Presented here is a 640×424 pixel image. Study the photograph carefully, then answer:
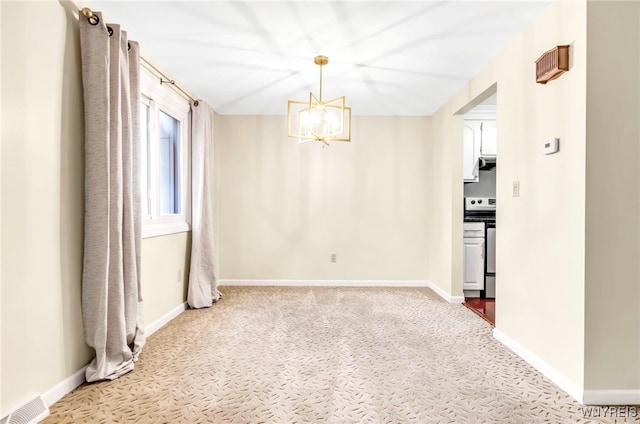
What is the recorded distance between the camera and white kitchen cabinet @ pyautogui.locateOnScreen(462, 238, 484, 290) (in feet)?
14.4

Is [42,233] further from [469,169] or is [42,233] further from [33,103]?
[469,169]

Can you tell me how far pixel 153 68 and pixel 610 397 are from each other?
397cm

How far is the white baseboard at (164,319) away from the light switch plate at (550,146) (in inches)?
129

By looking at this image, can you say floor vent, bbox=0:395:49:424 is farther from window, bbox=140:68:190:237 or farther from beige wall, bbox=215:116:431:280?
beige wall, bbox=215:116:431:280

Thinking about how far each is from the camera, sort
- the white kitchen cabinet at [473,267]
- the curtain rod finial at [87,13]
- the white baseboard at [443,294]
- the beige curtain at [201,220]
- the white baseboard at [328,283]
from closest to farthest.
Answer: the curtain rod finial at [87,13] < the beige curtain at [201,220] < the white baseboard at [443,294] < the white kitchen cabinet at [473,267] < the white baseboard at [328,283]

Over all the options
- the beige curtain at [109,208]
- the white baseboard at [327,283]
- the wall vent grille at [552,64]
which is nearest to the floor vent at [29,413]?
the beige curtain at [109,208]

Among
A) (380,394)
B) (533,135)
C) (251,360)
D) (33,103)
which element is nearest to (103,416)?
(251,360)

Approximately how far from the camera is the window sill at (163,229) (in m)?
3.04

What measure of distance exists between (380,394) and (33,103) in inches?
95.8

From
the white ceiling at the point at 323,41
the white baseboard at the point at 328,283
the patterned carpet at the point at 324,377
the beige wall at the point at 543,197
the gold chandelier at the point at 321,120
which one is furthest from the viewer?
the white baseboard at the point at 328,283

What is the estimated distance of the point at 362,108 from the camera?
4.62 meters

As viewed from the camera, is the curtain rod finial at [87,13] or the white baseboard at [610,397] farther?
the curtain rod finial at [87,13]

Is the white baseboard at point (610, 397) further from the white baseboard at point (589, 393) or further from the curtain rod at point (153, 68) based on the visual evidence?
the curtain rod at point (153, 68)

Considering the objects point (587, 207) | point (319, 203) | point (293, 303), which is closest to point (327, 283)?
point (293, 303)
